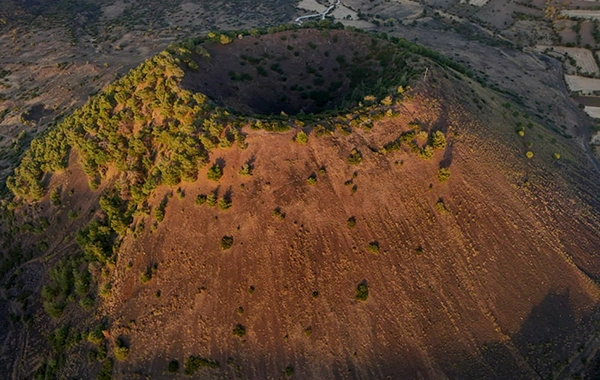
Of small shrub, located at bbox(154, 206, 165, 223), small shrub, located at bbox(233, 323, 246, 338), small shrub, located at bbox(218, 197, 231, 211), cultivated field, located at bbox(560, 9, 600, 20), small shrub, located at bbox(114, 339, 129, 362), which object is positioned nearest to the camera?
small shrub, located at bbox(233, 323, 246, 338)

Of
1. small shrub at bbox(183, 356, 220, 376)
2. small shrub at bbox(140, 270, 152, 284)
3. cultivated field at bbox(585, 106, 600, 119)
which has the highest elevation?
cultivated field at bbox(585, 106, 600, 119)

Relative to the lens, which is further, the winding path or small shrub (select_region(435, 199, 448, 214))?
the winding path

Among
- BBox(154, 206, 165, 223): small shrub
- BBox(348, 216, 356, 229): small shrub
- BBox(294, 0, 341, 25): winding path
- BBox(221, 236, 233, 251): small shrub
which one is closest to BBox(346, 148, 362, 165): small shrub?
BBox(348, 216, 356, 229): small shrub

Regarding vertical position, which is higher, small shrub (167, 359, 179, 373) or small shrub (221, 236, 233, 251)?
small shrub (221, 236, 233, 251)

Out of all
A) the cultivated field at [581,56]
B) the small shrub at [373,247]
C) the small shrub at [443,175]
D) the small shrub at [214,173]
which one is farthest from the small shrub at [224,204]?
the cultivated field at [581,56]

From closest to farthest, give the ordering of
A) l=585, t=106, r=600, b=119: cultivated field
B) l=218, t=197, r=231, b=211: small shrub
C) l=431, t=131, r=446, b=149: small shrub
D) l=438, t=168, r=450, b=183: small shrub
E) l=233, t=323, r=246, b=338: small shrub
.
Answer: l=233, t=323, r=246, b=338: small shrub
l=218, t=197, r=231, b=211: small shrub
l=438, t=168, r=450, b=183: small shrub
l=431, t=131, r=446, b=149: small shrub
l=585, t=106, r=600, b=119: cultivated field

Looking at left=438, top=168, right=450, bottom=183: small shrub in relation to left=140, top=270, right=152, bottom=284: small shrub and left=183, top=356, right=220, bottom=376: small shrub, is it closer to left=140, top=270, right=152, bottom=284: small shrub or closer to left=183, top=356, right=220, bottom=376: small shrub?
left=183, top=356, right=220, bottom=376: small shrub

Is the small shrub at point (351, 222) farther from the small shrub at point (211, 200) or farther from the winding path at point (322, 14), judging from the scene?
the winding path at point (322, 14)
